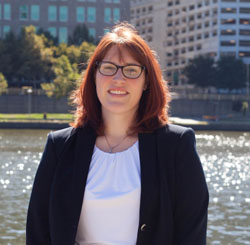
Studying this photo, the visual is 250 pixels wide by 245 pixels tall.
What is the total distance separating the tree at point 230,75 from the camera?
10219 centimetres

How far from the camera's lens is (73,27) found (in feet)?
301

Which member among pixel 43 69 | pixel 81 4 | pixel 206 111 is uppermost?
pixel 81 4

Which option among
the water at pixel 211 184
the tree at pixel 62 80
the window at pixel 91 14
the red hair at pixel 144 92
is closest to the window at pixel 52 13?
the window at pixel 91 14

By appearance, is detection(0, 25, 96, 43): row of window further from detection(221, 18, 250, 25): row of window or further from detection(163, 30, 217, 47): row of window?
detection(221, 18, 250, 25): row of window

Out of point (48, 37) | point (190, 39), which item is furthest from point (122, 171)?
point (190, 39)

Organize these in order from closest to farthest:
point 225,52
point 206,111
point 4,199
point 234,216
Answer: point 234,216 → point 4,199 → point 206,111 → point 225,52

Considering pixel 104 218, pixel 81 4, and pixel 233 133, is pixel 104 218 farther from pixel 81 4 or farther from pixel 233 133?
pixel 81 4

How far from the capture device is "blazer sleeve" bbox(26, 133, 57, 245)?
3.66m

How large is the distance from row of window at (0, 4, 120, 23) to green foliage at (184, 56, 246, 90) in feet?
64.8

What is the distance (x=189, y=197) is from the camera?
351cm

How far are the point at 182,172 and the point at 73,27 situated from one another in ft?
294

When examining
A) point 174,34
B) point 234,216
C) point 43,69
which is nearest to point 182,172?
point 234,216

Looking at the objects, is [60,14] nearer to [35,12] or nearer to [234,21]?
[35,12]

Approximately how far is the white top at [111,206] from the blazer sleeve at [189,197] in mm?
216
